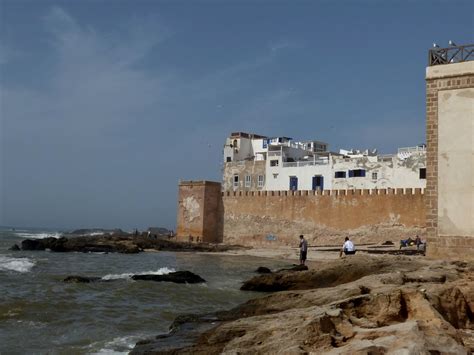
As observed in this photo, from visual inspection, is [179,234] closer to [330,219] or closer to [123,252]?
[123,252]

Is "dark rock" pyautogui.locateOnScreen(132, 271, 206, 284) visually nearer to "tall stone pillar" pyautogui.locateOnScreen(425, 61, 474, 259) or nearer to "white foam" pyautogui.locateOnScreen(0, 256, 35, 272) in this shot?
"white foam" pyautogui.locateOnScreen(0, 256, 35, 272)

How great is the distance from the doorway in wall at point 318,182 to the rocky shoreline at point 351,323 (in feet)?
91.1

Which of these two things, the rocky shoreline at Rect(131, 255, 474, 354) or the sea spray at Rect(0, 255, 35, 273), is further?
the sea spray at Rect(0, 255, 35, 273)

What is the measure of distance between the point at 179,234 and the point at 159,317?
25.6 m

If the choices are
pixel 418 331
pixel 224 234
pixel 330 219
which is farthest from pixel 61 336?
pixel 224 234

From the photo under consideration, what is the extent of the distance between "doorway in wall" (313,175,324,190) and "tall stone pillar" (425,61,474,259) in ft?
77.6

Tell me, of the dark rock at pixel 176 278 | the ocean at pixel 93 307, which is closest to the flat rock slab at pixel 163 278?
the dark rock at pixel 176 278

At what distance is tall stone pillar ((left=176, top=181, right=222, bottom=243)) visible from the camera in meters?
34.7

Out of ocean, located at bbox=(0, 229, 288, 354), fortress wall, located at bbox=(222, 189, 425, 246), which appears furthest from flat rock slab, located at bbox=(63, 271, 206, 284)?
fortress wall, located at bbox=(222, 189, 425, 246)

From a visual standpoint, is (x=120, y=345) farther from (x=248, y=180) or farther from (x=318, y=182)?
(x=248, y=180)

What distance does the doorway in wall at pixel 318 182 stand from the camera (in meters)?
36.7

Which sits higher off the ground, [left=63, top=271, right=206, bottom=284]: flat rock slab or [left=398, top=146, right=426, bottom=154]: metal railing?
[left=398, top=146, right=426, bottom=154]: metal railing

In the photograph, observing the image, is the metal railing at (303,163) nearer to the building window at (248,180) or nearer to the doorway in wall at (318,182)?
the doorway in wall at (318,182)

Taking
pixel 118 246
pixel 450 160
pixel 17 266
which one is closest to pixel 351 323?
pixel 450 160
